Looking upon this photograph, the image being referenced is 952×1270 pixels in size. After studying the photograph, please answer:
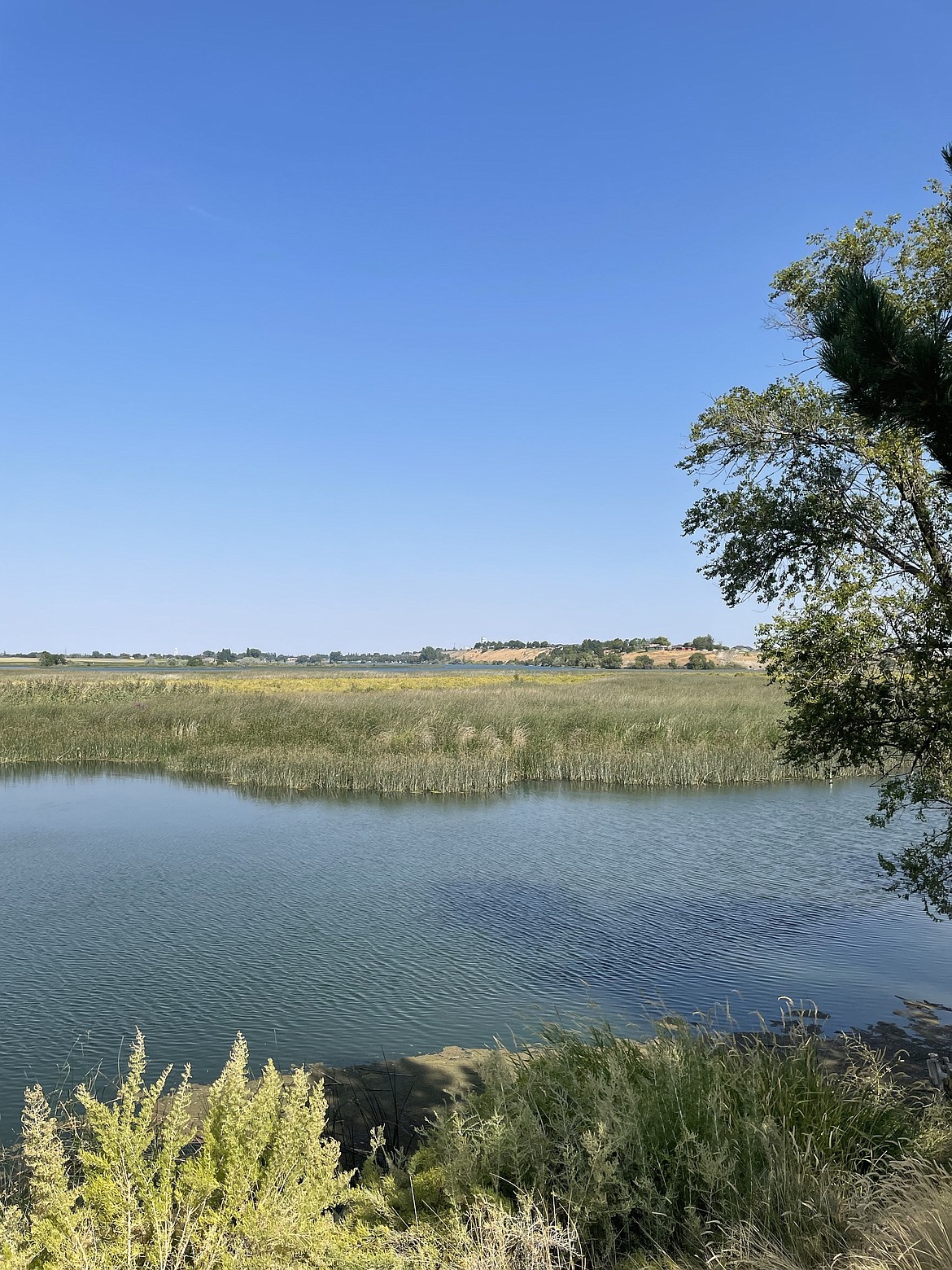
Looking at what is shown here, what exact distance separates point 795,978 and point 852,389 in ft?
24.0

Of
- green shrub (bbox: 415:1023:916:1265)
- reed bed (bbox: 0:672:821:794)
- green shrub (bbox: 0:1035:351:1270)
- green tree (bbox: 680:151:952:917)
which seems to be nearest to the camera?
green shrub (bbox: 0:1035:351:1270)

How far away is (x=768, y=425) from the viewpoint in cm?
834

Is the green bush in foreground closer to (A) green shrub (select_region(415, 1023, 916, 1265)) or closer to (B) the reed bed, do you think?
(A) green shrub (select_region(415, 1023, 916, 1265))

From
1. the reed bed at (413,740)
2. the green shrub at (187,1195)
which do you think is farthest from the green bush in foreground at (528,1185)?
the reed bed at (413,740)

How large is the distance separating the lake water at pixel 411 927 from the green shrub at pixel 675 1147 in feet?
11.3

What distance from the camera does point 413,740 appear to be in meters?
25.5

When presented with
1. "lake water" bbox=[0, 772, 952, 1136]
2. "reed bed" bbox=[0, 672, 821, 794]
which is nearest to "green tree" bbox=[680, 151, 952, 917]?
"lake water" bbox=[0, 772, 952, 1136]

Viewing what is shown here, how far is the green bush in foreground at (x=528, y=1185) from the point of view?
338 cm

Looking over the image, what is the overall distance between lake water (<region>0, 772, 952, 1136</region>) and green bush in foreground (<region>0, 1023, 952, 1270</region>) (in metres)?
3.46

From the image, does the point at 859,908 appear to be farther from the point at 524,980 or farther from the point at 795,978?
the point at 524,980

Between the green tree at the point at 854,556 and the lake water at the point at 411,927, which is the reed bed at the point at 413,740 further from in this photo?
the green tree at the point at 854,556

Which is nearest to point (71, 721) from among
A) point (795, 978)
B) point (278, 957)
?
point (278, 957)

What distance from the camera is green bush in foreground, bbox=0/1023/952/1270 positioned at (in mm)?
3379

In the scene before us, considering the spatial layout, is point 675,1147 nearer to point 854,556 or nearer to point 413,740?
point 854,556
